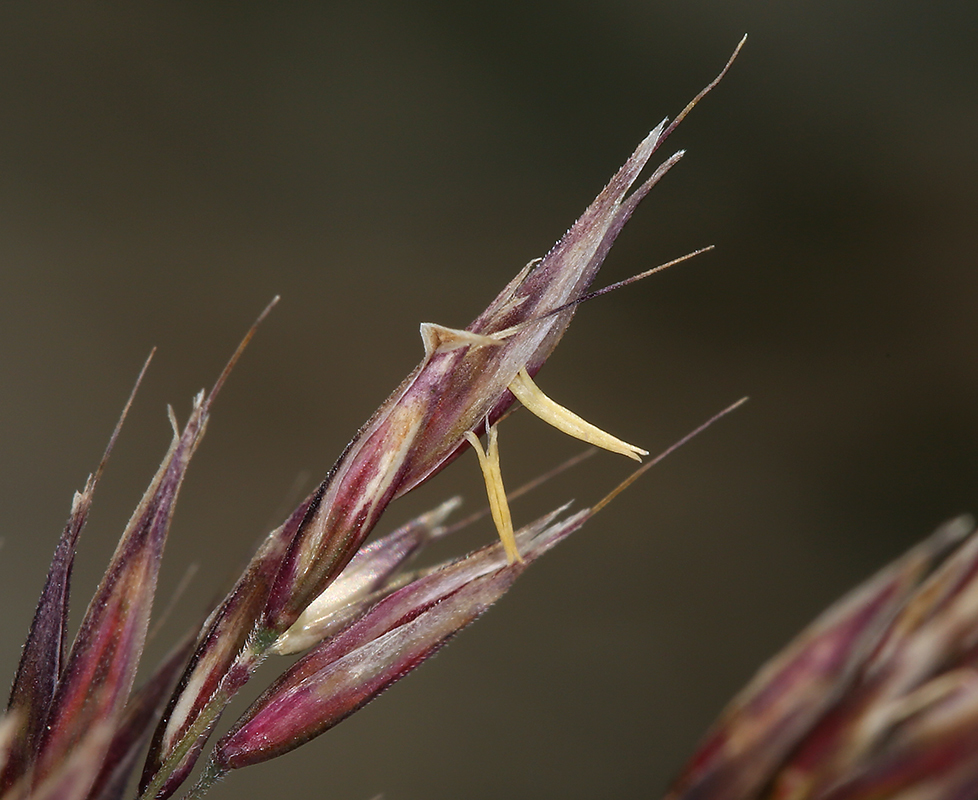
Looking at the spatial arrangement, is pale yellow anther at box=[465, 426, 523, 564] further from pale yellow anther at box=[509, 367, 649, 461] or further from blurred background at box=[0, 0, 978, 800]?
blurred background at box=[0, 0, 978, 800]

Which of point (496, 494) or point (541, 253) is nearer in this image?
point (496, 494)

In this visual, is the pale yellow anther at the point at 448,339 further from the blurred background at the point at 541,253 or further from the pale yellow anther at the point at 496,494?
the blurred background at the point at 541,253

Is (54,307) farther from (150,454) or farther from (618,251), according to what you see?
(618,251)

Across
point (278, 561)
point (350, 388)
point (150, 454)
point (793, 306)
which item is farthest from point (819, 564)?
point (278, 561)

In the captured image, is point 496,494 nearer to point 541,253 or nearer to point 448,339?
point 448,339

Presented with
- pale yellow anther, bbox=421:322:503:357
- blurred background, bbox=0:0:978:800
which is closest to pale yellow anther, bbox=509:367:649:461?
pale yellow anther, bbox=421:322:503:357

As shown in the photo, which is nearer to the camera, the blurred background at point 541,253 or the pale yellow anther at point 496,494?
the pale yellow anther at point 496,494

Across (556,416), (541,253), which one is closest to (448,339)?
(556,416)

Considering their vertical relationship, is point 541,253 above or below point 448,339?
above

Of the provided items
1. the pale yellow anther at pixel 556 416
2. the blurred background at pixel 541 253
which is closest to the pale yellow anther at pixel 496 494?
the pale yellow anther at pixel 556 416
